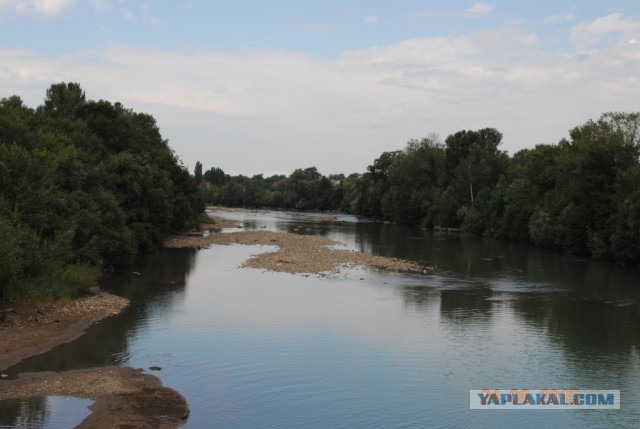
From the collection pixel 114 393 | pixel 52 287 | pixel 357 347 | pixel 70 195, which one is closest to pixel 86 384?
pixel 114 393

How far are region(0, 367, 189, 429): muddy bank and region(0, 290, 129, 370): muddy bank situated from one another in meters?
2.63

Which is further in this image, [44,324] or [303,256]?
[303,256]

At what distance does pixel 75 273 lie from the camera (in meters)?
34.7

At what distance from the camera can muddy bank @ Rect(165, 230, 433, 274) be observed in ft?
177

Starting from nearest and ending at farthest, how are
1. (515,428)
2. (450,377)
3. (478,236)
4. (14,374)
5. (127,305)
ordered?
(515,428)
(14,374)
(450,377)
(127,305)
(478,236)

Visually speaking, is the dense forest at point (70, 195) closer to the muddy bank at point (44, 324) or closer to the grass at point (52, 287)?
the grass at point (52, 287)

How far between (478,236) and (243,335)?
79140 mm

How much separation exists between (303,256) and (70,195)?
26458mm

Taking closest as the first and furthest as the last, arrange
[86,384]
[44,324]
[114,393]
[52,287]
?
[114,393] → [86,384] → [44,324] → [52,287]

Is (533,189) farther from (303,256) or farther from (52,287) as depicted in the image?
(52,287)

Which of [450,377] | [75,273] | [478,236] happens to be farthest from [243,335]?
[478,236]

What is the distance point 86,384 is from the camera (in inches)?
796

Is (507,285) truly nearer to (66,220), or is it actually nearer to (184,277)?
(184,277)

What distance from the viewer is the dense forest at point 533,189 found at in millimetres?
65062
